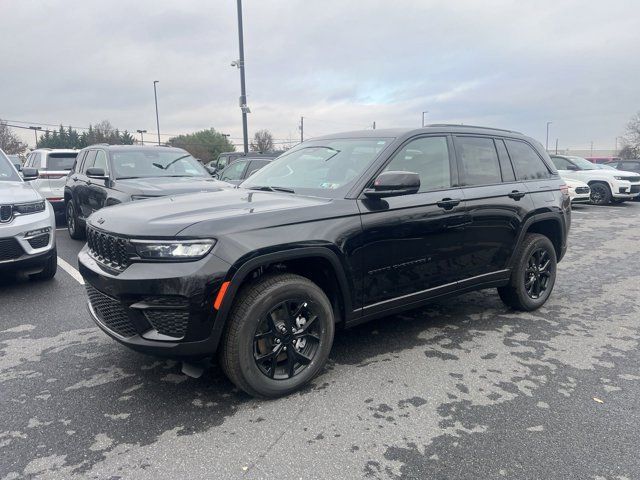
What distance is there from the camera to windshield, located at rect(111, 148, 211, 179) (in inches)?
304

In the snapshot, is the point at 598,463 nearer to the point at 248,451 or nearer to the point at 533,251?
the point at 248,451

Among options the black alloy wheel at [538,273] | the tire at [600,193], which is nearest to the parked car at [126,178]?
the black alloy wheel at [538,273]

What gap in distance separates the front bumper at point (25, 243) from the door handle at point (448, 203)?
14.8 ft

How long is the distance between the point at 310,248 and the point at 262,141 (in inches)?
2545

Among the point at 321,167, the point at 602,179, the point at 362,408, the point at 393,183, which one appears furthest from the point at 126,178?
the point at 602,179

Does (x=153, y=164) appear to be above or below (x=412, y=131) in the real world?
below

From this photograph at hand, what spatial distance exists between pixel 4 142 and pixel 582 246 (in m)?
56.7

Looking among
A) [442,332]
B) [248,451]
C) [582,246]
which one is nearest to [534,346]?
[442,332]

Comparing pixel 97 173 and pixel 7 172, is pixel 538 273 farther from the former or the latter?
pixel 7 172

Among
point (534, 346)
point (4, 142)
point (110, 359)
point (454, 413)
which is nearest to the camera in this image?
point (454, 413)

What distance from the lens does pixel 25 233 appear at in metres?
5.41

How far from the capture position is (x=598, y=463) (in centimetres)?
252

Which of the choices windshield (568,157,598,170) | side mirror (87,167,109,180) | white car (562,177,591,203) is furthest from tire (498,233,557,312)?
windshield (568,157,598,170)

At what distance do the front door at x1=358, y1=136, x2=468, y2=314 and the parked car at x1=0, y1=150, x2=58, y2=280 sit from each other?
4.09m
